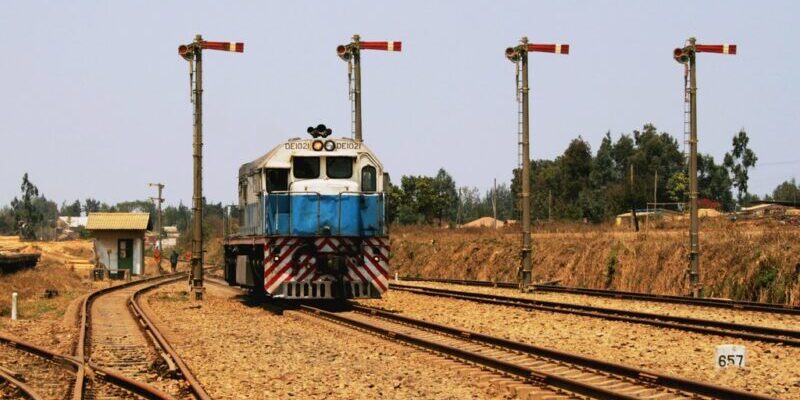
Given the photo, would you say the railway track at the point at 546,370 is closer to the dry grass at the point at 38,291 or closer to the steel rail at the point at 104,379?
the steel rail at the point at 104,379

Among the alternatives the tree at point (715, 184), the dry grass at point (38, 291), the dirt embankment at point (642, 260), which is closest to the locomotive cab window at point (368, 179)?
the dry grass at point (38, 291)

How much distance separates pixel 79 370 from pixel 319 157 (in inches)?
429

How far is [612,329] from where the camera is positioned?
1634cm

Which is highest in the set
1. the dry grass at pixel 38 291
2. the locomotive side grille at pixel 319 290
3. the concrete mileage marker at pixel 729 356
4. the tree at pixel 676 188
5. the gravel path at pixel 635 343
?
the tree at pixel 676 188

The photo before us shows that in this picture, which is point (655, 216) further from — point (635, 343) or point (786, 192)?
point (786, 192)

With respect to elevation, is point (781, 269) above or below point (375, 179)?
below

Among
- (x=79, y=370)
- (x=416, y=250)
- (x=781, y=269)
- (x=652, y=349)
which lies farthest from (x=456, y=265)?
(x=79, y=370)

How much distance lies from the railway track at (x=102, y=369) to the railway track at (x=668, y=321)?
863cm

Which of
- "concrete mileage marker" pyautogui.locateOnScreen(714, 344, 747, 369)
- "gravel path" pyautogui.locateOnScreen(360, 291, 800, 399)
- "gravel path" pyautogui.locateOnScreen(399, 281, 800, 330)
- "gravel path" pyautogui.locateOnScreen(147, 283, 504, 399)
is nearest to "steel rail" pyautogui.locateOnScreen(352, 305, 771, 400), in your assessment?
"gravel path" pyautogui.locateOnScreen(360, 291, 800, 399)

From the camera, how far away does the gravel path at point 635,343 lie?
10.7 meters

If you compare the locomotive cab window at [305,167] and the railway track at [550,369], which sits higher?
the locomotive cab window at [305,167]

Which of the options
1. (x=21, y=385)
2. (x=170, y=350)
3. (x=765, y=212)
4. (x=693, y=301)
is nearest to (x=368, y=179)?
(x=693, y=301)

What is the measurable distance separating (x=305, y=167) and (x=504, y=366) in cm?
1134

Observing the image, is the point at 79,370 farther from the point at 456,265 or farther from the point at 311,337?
the point at 456,265
